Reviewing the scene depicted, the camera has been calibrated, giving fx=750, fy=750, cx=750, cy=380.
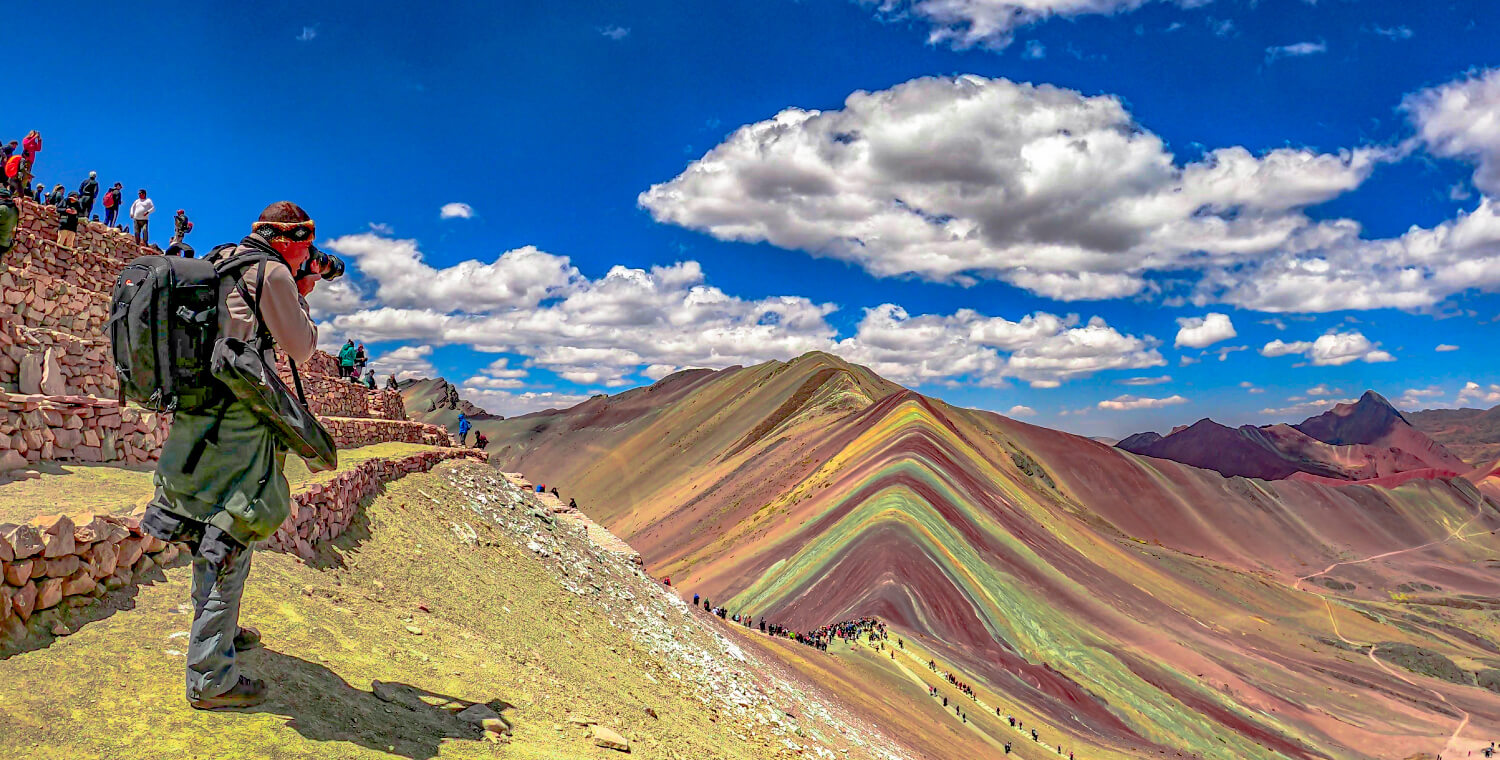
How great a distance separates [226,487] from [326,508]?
596cm

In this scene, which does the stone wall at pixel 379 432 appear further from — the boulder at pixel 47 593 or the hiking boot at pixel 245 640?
the boulder at pixel 47 593

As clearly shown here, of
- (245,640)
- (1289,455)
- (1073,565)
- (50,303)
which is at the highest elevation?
(1289,455)

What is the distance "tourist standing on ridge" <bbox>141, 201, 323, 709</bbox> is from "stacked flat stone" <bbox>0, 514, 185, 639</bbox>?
1004 millimetres

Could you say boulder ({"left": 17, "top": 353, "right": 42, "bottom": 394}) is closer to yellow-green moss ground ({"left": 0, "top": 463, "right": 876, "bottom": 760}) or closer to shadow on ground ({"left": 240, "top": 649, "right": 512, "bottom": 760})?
Answer: yellow-green moss ground ({"left": 0, "top": 463, "right": 876, "bottom": 760})

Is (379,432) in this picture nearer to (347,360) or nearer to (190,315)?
(347,360)

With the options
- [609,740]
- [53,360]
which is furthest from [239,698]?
[53,360]

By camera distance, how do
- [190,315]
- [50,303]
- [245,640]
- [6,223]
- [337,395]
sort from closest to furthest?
[190,315], [245,640], [6,223], [50,303], [337,395]

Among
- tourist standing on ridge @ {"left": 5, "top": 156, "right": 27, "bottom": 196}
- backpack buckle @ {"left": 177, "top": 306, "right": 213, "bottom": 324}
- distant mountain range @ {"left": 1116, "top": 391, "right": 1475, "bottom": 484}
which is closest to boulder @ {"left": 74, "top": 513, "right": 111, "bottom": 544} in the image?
backpack buckle @ {"left": 177, "top": 306, "right": 213, "bottom": 324}

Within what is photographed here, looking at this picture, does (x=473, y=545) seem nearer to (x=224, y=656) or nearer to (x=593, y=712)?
(x=593, y=712)

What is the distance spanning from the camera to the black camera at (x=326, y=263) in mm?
4824

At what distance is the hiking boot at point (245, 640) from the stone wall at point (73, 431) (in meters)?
4.76

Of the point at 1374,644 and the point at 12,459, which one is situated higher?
the point at 12,459

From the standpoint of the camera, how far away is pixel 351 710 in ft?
17.2

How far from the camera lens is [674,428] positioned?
130500 millimetres
